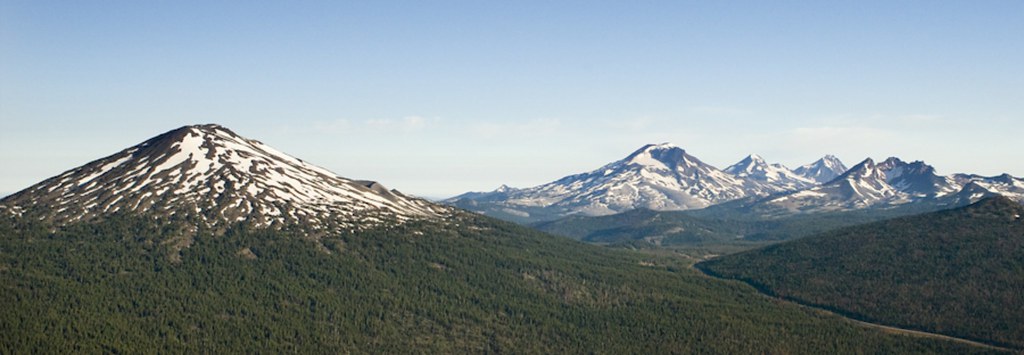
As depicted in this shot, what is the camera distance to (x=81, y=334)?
192000mm

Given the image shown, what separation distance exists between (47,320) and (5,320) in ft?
28.0

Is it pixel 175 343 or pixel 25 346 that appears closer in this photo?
pixel 25 346

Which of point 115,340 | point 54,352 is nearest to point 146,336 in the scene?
point 115,340

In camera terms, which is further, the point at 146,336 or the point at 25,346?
the point at 146,336

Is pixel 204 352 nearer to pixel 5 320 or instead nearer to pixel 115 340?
pixel 115 340

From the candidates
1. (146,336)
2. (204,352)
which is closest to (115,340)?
(146,336)

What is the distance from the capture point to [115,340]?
19325 centimetres

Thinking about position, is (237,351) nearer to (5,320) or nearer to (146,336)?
(146,336)

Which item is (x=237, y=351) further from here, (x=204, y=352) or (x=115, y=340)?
(x=115, y=340)

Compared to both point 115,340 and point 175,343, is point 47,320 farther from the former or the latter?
point 175,343

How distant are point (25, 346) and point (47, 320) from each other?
13.8 meters

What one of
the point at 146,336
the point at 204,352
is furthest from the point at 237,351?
the point at 146,336

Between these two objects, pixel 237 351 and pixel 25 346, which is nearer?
pixel 25 346

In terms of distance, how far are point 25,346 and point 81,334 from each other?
1177 centimetres
